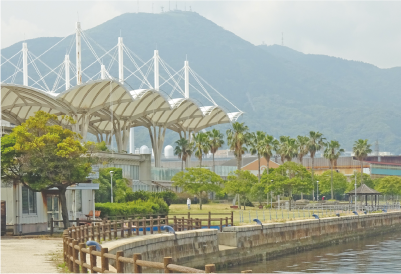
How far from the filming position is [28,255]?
25.9m

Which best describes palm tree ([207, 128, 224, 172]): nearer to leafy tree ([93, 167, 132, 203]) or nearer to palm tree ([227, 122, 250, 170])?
palm tree ([227, 122, 250, 170])

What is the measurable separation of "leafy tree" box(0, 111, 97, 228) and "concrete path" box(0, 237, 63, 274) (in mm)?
4475

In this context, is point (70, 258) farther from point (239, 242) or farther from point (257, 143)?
point (257, 143)

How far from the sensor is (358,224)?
231ft

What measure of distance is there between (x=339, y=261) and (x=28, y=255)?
2625 cm

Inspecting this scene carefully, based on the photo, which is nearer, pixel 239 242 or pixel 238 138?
pixel 239 242

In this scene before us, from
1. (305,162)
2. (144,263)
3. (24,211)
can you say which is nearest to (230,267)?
(24,211)

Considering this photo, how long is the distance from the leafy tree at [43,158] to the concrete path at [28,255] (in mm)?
4475

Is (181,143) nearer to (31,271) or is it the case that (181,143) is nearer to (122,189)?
(122,189)

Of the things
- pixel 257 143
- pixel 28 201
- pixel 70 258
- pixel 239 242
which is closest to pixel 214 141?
pixel 257 143

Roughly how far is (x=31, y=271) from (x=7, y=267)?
1.25m

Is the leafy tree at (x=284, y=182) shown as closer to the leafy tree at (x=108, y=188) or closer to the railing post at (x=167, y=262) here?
the leafy tree at (x=108, y=188)

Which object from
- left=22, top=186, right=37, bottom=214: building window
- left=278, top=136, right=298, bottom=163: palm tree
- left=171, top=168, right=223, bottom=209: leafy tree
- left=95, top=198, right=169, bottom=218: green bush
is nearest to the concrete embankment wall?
left=95, top=198, right=169, bottom=218: green bush

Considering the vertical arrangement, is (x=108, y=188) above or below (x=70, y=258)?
above
